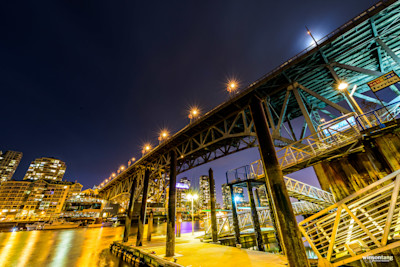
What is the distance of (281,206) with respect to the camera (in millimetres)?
5797

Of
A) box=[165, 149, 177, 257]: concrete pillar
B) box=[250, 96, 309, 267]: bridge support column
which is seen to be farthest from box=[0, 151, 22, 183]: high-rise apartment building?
box=[250, 96, 309, 267]: bridge support column

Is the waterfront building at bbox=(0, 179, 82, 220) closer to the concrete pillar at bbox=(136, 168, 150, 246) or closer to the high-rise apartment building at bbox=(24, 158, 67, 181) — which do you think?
the high-rise apartment building at bbox=(24, 158, 67, 181)

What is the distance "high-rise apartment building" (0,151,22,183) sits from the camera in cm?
15125

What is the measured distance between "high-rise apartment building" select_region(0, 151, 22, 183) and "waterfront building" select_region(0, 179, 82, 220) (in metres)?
83.0

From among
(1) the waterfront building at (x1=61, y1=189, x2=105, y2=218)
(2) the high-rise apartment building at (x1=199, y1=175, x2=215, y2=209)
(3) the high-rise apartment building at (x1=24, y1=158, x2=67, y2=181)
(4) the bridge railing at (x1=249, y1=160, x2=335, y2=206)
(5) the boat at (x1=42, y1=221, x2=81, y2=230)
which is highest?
(3) the high-rise apartment building at (x1=24, y1=158, x2=67, y2=181)

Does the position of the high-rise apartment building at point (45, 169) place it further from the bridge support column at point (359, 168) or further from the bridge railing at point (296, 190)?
the bridge support column at point (359, 168)

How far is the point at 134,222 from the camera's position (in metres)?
58.8

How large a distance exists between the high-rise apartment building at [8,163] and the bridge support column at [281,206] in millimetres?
238091

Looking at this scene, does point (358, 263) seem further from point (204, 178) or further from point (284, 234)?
point (204, 178)

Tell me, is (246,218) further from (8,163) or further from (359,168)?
(8,163)

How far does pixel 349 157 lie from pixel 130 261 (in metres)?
18.0

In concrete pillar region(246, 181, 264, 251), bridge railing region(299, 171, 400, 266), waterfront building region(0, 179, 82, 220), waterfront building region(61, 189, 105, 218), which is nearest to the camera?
bridge railing region(299, 171, 400, 266)

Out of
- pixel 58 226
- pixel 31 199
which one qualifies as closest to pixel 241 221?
pixel 58 226

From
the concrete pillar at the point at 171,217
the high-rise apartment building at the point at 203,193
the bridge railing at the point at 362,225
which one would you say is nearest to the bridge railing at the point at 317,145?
the bridge railing at the point at 362,225
